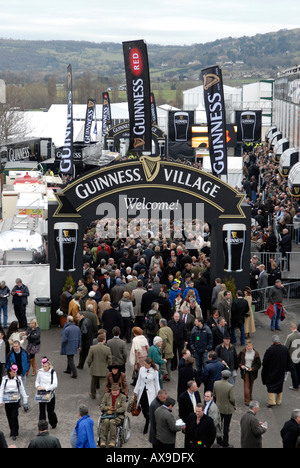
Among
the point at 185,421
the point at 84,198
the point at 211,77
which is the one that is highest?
the point at 211,77

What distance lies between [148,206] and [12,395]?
713 cm

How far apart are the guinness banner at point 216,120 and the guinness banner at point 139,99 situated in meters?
1.93

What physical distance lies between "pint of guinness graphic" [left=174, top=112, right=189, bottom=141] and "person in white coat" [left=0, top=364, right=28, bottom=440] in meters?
36.2

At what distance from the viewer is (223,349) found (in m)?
12.1

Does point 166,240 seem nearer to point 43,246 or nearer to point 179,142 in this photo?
point 43,246

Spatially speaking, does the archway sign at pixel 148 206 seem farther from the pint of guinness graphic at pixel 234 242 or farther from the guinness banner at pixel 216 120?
the guinness banner at pixel 216 120

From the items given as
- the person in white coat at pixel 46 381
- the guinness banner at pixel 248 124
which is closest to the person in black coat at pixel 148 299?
the person in white coat at pixel 46 381

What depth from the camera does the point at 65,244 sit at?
1703 cm

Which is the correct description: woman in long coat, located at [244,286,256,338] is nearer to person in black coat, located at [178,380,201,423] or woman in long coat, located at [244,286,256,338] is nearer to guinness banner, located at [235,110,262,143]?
person in black coat, located at [178,380,201,423]

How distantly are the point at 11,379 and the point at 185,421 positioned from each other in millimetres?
2530

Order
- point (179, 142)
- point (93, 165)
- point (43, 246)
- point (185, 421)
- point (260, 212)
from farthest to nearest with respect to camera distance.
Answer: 1. point (179, 142)
2. point (93, 165)
3. point (260, 212)
4. point (43, 246)
5. point (185, 421)

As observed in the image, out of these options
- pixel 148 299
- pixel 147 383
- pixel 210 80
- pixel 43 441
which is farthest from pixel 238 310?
pixel 43 441

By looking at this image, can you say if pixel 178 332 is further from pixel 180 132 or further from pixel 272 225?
pixel 180 132
